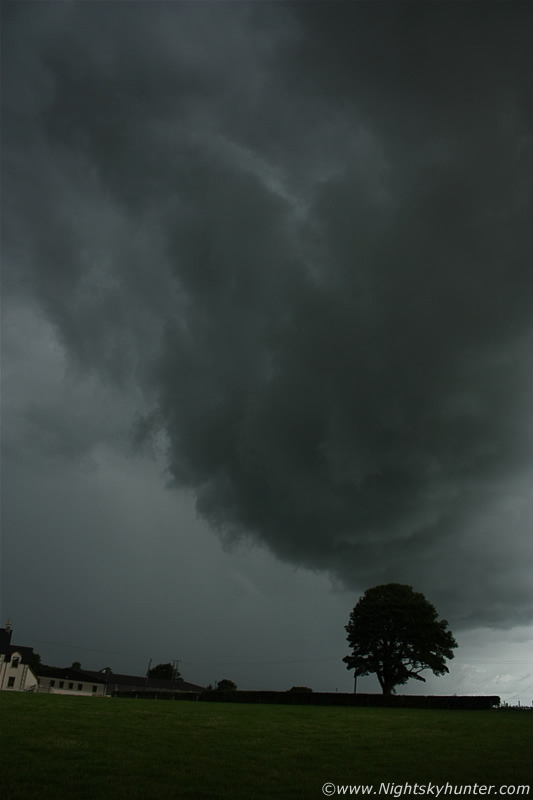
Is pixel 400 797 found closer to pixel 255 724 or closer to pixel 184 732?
pixel 184 732

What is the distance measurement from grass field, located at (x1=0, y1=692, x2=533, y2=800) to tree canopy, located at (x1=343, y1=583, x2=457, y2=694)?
182 ft

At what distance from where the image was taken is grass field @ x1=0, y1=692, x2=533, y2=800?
43.6 ft

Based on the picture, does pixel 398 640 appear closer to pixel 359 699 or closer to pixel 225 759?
pixel 359 699

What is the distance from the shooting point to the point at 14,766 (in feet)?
48.1

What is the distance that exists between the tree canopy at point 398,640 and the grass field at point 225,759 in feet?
182

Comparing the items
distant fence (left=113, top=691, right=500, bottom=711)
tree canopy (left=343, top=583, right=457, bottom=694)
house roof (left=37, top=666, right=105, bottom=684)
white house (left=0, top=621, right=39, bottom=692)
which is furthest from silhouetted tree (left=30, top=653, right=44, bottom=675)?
tree canopy (left=343, top=583, right=457, bottom=694)

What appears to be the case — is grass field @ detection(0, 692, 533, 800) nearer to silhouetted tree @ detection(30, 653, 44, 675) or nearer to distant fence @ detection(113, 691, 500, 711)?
distant fence @ detection(113, 691, 500, 711)

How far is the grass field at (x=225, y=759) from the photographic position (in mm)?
13297

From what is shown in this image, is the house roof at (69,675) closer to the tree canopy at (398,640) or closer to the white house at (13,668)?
the white house at (13,668)

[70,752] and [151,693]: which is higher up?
[70,752]

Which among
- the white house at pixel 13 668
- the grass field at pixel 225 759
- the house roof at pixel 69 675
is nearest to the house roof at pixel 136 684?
the house roof at pixel 69 675

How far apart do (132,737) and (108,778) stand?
28.5 ft

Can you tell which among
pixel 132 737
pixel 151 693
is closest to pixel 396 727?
pixel 132 737

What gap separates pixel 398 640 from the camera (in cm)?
8038
